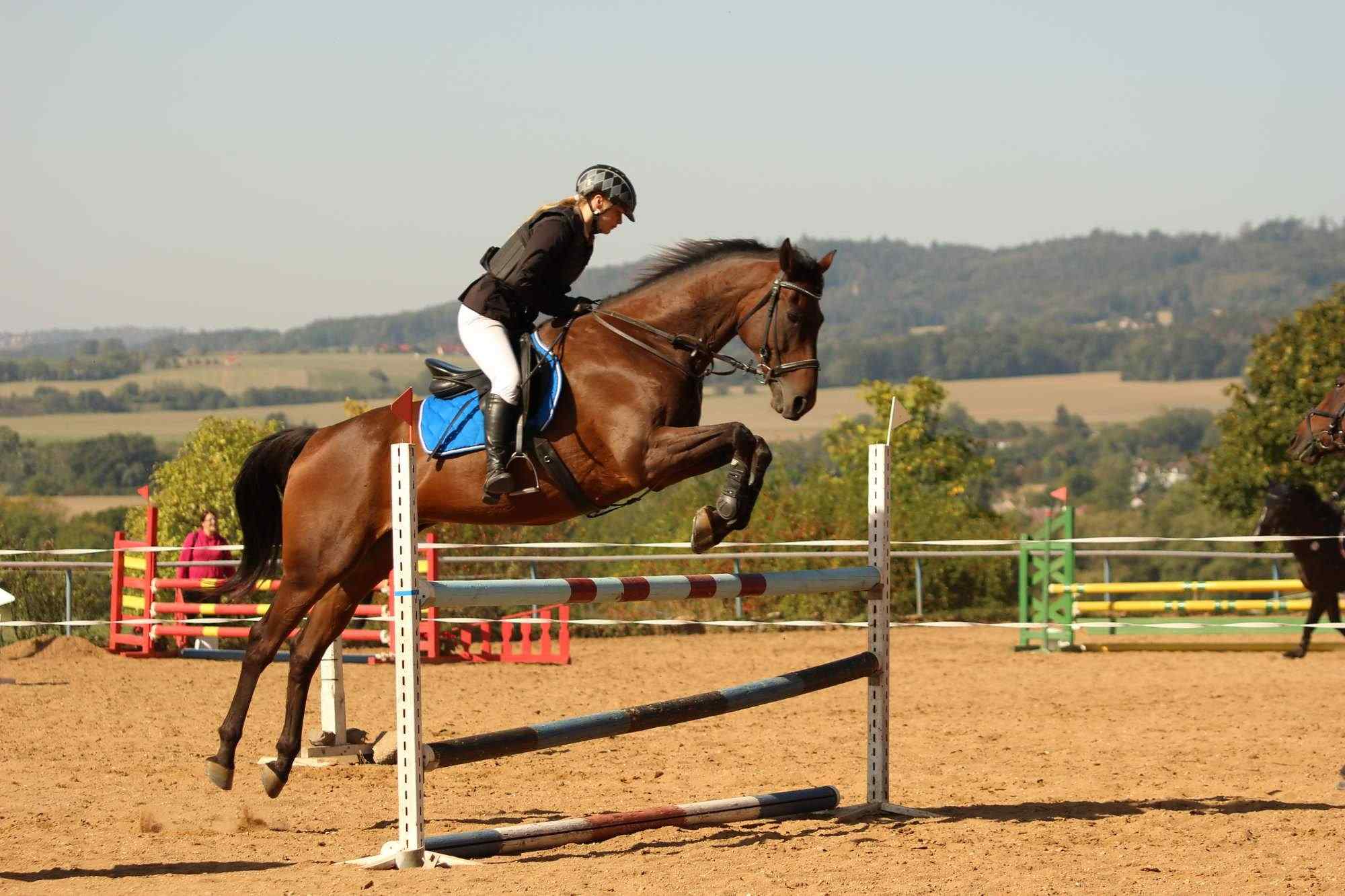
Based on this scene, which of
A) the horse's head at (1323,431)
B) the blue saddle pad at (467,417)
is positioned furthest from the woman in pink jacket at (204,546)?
the horse's head at (1323,431)

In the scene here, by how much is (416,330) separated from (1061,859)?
12394cm

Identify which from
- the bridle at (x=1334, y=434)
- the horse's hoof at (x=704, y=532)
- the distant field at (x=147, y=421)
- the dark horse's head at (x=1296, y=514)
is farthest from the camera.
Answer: the distant field at (x=147, y=421)

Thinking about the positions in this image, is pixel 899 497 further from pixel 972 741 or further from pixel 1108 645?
pixel 972 741

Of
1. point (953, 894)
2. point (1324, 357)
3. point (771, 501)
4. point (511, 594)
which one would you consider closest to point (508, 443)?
point (511, 594)

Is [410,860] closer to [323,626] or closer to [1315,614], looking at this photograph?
[323,626]

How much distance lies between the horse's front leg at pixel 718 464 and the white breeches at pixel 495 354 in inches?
22.8

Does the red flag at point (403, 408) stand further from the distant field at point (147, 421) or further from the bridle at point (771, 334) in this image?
the distant field at point (147, 421)

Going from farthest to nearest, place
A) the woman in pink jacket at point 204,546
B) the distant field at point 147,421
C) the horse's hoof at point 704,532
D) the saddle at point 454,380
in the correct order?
the distant field at point 147,421 → the woman in pink jacket at point 204,546 → the saddle at point 454,380 → the horse's hoof at point 704,532

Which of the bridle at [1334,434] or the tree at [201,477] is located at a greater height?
the bridle at [1334,434]

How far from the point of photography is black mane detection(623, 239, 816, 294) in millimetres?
5793

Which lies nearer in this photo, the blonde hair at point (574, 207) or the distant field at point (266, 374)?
the blonde hair at point (574, 207)

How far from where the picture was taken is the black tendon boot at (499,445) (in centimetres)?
533

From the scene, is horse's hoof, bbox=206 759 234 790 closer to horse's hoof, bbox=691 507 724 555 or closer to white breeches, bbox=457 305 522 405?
white breeches, bbox=457 305 522 405

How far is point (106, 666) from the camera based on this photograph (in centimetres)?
1296
